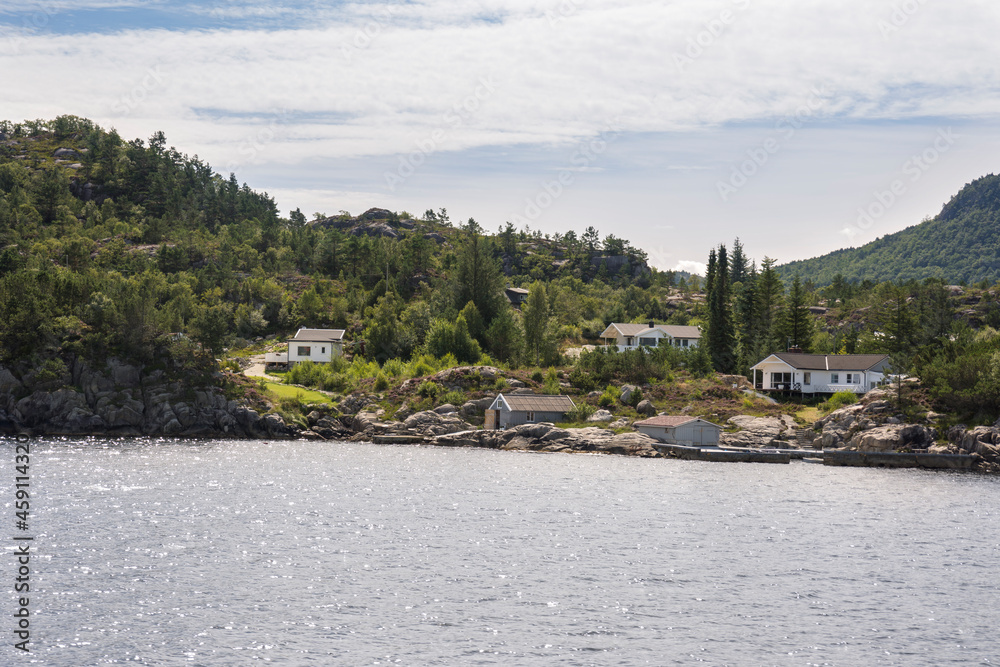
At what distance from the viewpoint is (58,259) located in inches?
5394

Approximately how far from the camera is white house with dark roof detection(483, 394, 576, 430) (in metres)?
88.9

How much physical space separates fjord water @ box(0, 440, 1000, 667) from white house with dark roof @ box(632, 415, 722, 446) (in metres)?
19.0

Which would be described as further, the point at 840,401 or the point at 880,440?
the point at 840,401

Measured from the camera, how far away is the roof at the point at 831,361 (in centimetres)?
9562

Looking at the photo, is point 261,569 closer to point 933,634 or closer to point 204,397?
point 933,634

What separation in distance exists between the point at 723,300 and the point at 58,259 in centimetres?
10557

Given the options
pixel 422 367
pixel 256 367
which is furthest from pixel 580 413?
pixel 256 367

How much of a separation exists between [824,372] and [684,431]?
24719mm

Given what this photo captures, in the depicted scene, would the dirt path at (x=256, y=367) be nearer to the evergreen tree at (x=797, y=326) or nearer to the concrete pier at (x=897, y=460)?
the evergreen tree at (x=797, y=326)

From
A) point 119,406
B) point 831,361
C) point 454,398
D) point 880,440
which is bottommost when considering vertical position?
point 880,440

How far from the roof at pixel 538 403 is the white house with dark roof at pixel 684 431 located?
10345mm

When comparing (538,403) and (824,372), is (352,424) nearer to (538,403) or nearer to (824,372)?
(538,403)

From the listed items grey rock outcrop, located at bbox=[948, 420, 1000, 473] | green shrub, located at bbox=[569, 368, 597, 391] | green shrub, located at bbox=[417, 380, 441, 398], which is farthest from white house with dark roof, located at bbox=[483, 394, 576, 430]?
grey rock outcrop, located at bbox=[948, 420, 1000, 473]

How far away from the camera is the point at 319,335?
11781 centimetres
